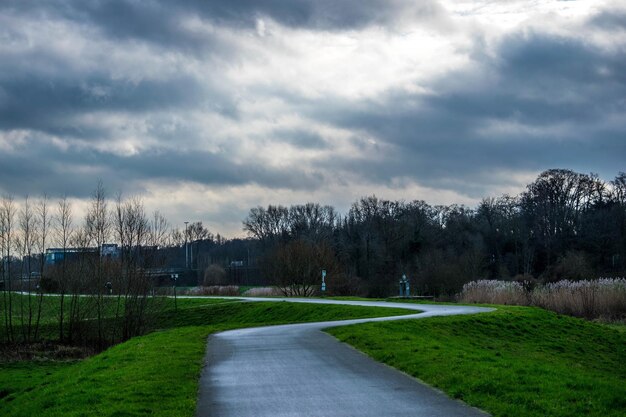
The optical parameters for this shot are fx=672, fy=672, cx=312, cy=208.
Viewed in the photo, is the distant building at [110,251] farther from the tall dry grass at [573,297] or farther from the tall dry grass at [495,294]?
the tall dry grass at [573,297]

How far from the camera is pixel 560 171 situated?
9231 centimetres

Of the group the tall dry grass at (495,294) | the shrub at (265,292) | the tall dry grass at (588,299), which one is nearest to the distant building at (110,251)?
the shrub at (265,292)

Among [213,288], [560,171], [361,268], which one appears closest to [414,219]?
[361,268]

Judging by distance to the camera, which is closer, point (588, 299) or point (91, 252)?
point (588, 299)

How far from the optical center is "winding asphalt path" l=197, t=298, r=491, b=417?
10.4 meters

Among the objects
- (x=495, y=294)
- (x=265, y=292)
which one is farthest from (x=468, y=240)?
(x=495, y=294)

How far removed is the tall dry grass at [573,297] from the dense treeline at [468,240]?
18.0 metres

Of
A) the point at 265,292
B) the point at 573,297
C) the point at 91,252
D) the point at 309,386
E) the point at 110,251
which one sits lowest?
the point at 265,292

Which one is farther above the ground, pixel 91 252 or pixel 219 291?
pixel 91 252

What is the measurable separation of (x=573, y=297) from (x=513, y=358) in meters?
23.7

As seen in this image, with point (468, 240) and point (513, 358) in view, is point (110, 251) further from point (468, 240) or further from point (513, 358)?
point (468, 240)

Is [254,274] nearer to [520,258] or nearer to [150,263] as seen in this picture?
[520,258]

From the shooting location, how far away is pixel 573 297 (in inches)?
1485

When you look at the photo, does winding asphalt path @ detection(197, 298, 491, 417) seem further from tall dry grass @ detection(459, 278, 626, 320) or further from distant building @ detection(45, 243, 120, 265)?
distant building @ detection(45, 243, 120, 265)
